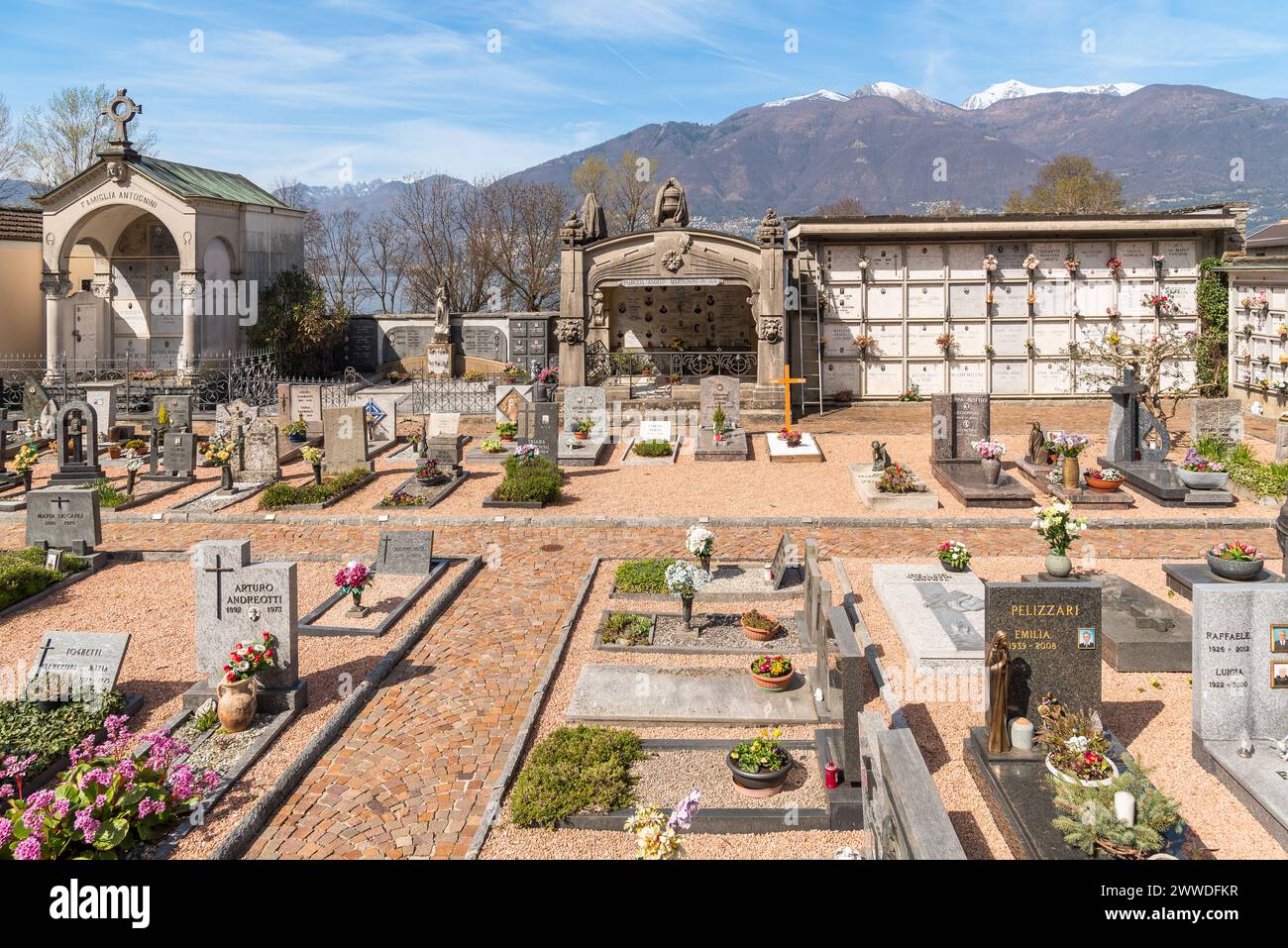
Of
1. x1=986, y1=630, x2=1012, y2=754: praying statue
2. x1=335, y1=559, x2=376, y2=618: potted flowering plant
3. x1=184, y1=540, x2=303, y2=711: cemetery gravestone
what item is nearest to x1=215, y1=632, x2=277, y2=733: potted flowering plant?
x1=184, y1=540, x2=303, y2=711: cemetery gravestone

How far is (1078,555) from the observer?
538 inches

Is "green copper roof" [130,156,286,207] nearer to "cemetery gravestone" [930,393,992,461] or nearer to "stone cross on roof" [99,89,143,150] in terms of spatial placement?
"stone cross on roof" [99,89,143,150]

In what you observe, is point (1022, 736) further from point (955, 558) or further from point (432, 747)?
point (955, 558)

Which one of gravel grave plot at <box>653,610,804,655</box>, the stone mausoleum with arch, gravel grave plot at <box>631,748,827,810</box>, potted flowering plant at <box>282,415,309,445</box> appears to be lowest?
gravel grave plot at <box>631,748,827,810</box>

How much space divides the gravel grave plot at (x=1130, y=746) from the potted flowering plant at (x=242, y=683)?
576 centimetres

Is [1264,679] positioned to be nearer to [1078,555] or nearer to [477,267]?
[1078,555]

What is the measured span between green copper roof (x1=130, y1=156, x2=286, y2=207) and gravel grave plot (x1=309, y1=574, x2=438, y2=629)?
85.9 ft

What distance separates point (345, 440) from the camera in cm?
2059

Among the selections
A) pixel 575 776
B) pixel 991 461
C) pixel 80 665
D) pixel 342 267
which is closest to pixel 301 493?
pixel 80 665

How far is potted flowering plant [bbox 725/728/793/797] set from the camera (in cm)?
732

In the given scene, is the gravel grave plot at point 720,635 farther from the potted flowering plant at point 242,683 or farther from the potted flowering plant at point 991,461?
the potted flowering plant at point 991,461

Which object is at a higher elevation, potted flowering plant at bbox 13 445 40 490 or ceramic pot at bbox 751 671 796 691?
potted flowering plant at bbox 13 445 40 490

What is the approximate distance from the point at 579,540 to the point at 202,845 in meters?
8.92

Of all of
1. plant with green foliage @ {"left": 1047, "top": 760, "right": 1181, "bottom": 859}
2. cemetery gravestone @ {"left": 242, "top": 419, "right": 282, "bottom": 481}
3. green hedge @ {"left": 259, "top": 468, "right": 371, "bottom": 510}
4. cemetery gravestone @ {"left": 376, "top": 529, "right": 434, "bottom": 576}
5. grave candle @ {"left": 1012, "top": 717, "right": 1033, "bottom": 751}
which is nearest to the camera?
plant with green foliage @ {"left": 1047, "top": 760, "right": 1181, "bottom": 859}
